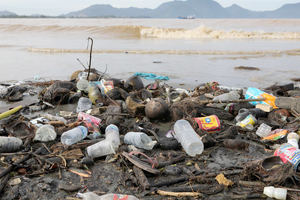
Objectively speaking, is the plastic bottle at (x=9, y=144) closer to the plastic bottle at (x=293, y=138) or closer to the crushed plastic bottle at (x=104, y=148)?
the crushed plastic bottle at (x=104, y=148)

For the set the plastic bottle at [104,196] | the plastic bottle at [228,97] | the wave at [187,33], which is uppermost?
the wave at [187,33]

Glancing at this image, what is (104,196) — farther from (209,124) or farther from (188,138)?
(209,124)

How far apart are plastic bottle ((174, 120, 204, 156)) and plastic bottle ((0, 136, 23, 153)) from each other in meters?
2.12

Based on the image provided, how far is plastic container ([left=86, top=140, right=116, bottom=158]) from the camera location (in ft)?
11.0

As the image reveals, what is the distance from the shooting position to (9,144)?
3.48m

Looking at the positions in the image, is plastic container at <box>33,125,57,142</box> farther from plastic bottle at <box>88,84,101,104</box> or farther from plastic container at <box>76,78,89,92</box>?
plastic container at <box>76,78,89,92</box>

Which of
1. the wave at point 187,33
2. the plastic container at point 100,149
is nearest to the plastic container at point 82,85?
the plastic container at point 100,149

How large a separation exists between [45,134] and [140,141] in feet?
4.43

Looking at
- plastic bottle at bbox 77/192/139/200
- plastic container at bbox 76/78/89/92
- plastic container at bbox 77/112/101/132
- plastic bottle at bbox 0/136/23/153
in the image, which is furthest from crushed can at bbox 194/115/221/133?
plastic container at bbox 76/78/89/92

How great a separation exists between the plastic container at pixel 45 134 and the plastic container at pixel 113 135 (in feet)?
2.45

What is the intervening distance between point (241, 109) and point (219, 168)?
6.58ft

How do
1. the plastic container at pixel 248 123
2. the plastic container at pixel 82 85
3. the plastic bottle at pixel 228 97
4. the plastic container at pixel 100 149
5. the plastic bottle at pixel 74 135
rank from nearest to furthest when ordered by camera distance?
the plastic container at pixel 100 149 < the plastic bottle at pixel 74 135 < the plastic container at pixel 248 123 < the plastic bottle at pixel 228 97 < the plastic container at pixel 82 85

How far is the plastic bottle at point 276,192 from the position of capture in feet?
8.21

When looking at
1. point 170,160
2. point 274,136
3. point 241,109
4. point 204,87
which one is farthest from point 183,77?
point 170,160
